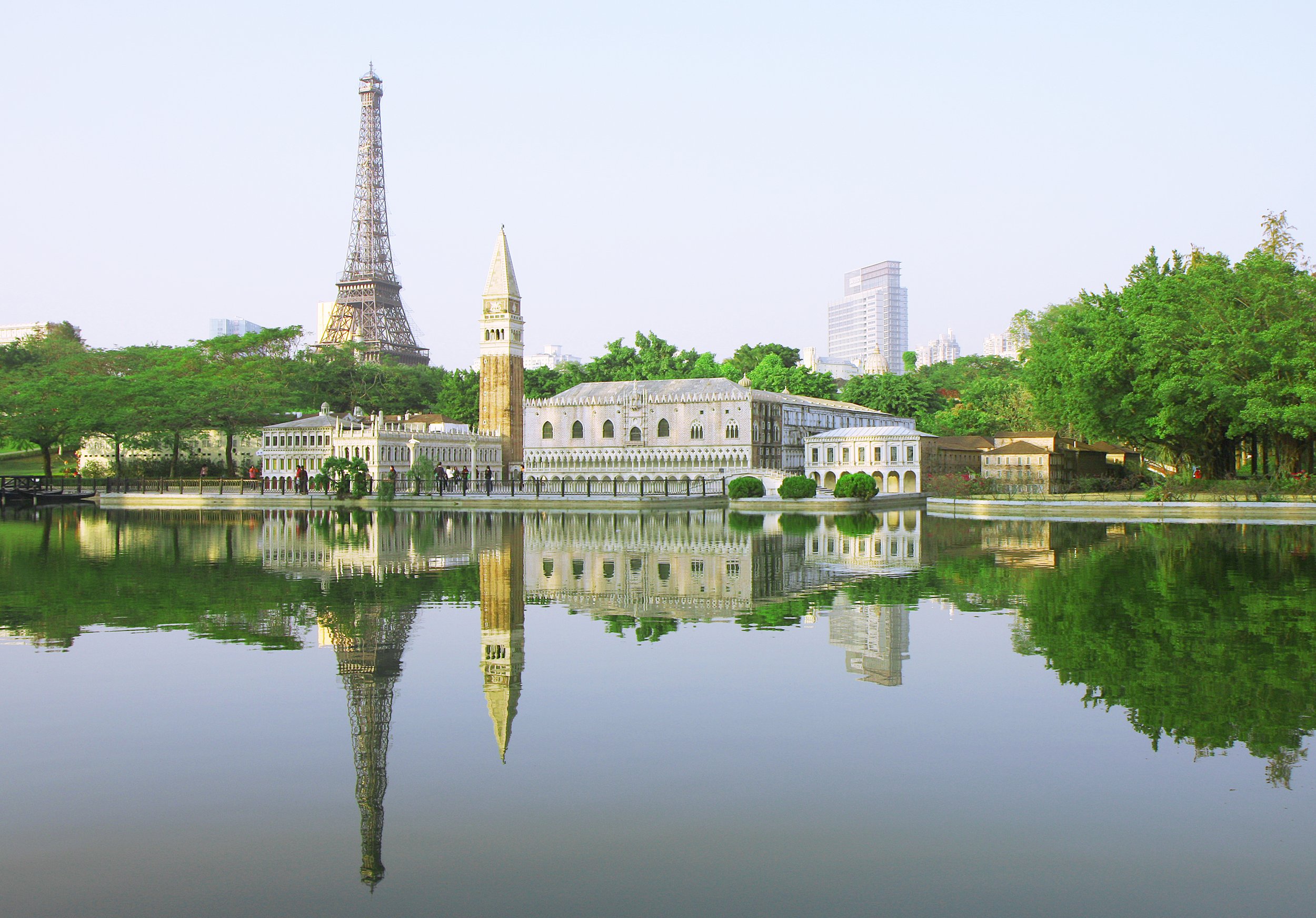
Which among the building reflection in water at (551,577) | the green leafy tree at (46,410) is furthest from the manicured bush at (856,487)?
the green leafy tree at (46,410)

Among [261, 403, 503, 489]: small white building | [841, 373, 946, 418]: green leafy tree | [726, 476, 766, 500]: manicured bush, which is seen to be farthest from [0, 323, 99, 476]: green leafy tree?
[841, 373, 946, 418]: green leafy tree

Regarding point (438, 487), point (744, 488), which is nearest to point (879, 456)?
point (744, 488)

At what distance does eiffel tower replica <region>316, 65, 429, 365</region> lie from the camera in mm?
109062

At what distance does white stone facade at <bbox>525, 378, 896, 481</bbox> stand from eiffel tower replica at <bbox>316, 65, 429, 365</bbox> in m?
40.6

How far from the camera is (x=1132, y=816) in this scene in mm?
7281

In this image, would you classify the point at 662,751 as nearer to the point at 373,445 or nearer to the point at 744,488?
the point at 744,488

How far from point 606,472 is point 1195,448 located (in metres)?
37.2

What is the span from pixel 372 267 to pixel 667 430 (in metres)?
53.5

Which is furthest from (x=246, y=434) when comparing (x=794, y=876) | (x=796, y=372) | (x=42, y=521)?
(x=794, y=876)

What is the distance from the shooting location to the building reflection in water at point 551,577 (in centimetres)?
1118

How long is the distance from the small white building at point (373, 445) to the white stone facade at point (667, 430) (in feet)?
16.1

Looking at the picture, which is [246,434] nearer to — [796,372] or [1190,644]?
[796,372]

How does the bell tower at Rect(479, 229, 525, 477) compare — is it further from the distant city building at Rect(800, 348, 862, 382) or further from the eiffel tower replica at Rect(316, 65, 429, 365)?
the distant city building at Rect(800, 348, 862, 382)

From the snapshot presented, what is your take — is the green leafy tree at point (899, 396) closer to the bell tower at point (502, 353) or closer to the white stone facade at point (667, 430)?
the white stone facade at point (667, 430)
